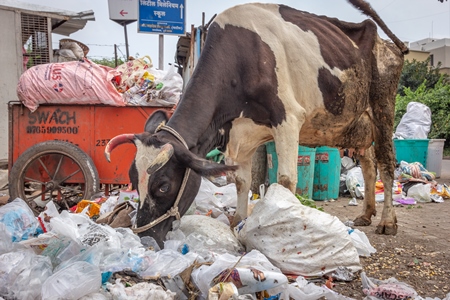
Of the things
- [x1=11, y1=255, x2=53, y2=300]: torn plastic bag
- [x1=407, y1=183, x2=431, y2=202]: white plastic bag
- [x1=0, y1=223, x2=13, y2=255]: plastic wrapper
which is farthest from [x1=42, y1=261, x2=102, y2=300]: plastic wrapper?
[x1=407, y1=183, x2=431, y2=202]: white plastic bag

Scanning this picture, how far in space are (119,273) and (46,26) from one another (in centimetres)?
751

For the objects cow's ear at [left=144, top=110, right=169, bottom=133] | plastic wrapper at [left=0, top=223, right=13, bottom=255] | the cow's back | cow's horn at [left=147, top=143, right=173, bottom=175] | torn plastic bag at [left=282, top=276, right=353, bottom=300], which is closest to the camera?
torn plastic bag at [left=282, top=276, right=353, bottom=300]

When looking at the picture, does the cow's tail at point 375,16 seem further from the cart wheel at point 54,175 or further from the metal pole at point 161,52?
the metal pole at point 161,52

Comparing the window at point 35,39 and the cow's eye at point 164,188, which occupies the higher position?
the window at point 35,39

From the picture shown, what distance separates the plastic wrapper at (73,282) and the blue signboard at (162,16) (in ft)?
17.9

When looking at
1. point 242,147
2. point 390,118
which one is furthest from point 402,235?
point 242,147

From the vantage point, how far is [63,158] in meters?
5.03

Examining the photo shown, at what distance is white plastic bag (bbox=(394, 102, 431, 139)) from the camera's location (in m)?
10.9

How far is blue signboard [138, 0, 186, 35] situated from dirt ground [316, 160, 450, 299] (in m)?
3.88

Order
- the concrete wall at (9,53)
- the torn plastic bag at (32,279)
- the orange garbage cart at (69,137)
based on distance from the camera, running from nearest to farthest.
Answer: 1. the torn plastic bag at (32,279)
2. the orange garbage cart at (69,137)
3. the concrete wall at (9,53)

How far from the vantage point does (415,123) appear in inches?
434

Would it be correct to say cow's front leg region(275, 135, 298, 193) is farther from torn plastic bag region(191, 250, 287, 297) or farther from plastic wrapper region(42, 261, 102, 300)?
plastic wrapper region(42, 261, 102, 300)

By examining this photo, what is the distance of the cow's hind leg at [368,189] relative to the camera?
481 centimetres

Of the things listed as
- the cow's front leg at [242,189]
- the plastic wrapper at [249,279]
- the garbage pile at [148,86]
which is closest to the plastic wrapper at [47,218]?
the plastic wrapper at [249,279]
